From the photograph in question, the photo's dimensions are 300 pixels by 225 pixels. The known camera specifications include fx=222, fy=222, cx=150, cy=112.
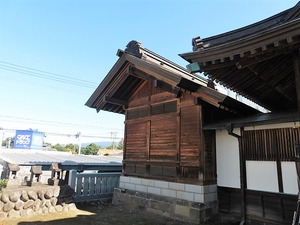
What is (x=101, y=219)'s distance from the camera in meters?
6.57

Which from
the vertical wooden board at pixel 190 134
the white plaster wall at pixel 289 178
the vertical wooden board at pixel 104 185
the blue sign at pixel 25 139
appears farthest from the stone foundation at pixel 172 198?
the blue sign at pixel 25 139

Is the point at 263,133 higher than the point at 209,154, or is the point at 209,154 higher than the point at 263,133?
the point at 263,133

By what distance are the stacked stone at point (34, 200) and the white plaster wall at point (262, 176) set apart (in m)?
5.75

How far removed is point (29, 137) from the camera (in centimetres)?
2612

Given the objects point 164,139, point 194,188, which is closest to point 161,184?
point 194,188

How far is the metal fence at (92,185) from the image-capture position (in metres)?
8.55

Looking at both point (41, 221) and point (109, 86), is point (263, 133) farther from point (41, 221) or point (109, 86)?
point (41, 221)

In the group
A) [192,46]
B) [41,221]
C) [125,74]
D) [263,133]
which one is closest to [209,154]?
[263,133]

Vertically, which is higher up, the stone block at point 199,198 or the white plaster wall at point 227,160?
the white plaster wall at point 227,160

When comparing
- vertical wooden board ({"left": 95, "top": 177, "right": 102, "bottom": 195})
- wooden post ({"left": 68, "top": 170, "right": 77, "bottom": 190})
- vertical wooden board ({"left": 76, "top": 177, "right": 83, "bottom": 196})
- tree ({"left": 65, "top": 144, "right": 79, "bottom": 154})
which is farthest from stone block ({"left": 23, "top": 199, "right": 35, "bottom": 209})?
tree ({"left": 65, "top": 144, "right": 79, "bottom": 154})

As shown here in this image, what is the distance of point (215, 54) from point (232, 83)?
149 cm

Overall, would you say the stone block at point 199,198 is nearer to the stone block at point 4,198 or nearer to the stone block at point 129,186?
the stone block at point 129,186

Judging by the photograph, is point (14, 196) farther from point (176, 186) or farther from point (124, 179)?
point (176, 186)

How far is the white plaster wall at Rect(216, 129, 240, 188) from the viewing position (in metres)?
6.60
